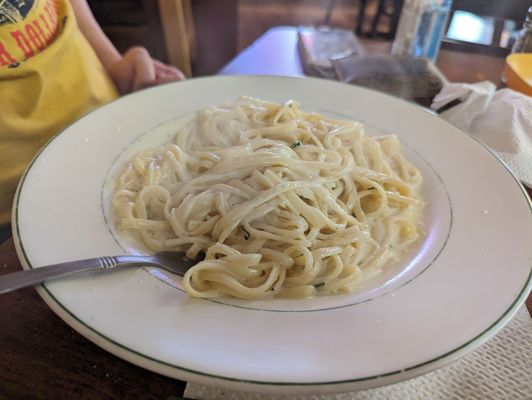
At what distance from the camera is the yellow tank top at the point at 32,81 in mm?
1248

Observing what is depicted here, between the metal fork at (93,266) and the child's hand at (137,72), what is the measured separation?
851 millimetres

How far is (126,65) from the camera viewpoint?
1.67 m

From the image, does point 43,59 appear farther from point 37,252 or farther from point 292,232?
point 292,232

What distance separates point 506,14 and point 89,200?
2292mm

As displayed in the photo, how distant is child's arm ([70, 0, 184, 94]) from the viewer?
160 centimetres

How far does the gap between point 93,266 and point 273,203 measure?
427mm

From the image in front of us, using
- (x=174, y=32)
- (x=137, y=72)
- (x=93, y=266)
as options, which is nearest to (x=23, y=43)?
(x=137, y=72)

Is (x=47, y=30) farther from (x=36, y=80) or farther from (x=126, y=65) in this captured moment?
(x=126, y=65)

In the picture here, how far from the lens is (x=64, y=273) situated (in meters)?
0.76

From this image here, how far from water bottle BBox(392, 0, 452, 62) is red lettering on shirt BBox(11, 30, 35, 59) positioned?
55.2 inches

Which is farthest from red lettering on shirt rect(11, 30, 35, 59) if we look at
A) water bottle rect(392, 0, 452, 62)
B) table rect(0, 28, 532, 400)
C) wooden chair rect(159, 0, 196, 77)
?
wooden chair rect(159, 0, 196, 77)

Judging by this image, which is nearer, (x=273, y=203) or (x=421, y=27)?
(x=273, y=203)

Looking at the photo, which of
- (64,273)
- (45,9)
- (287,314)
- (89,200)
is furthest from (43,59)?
(287,314)

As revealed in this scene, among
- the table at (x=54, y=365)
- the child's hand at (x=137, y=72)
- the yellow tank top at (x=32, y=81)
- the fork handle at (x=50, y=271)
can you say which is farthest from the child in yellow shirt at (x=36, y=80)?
the fork handle at (x=50, y=271)
